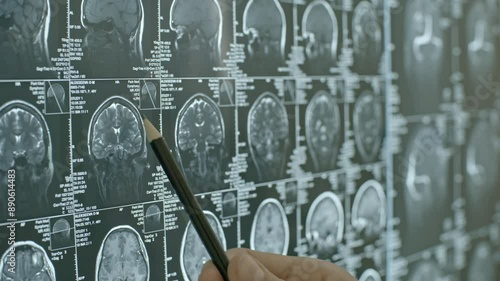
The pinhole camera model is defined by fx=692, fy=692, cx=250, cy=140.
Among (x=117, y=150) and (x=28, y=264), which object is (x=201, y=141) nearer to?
(x=117, y=150)

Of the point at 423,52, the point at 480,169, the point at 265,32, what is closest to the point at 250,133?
the point at 265,32

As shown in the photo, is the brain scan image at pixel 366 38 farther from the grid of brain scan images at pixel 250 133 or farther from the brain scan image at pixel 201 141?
the brain scan image at pixel 201 141

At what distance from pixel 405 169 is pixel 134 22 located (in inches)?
32.7

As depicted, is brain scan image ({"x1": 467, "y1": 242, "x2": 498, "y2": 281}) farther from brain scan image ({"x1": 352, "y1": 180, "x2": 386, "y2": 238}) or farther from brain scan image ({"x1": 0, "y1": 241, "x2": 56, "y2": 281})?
brain scan image ({"x1": 0, "y1": 241, "x2": 56, "y2": 281})

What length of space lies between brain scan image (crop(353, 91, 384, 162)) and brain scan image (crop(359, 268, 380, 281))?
243 millimetres

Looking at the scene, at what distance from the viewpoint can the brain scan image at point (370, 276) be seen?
1.48m

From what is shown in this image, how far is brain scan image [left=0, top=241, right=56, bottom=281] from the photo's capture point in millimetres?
852

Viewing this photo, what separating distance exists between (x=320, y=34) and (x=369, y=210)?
402 mm

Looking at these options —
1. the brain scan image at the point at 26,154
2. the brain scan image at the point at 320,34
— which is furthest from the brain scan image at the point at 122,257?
the brain scan image at the point at 320,34

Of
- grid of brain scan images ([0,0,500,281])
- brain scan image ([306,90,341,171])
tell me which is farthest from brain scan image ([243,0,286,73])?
brain scan image ([306,90,341,171])

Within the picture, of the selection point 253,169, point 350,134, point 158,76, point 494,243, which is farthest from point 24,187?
point 494,243

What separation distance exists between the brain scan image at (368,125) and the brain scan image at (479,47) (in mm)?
442

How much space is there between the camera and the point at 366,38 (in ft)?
4.80

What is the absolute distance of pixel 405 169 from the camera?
159cm
